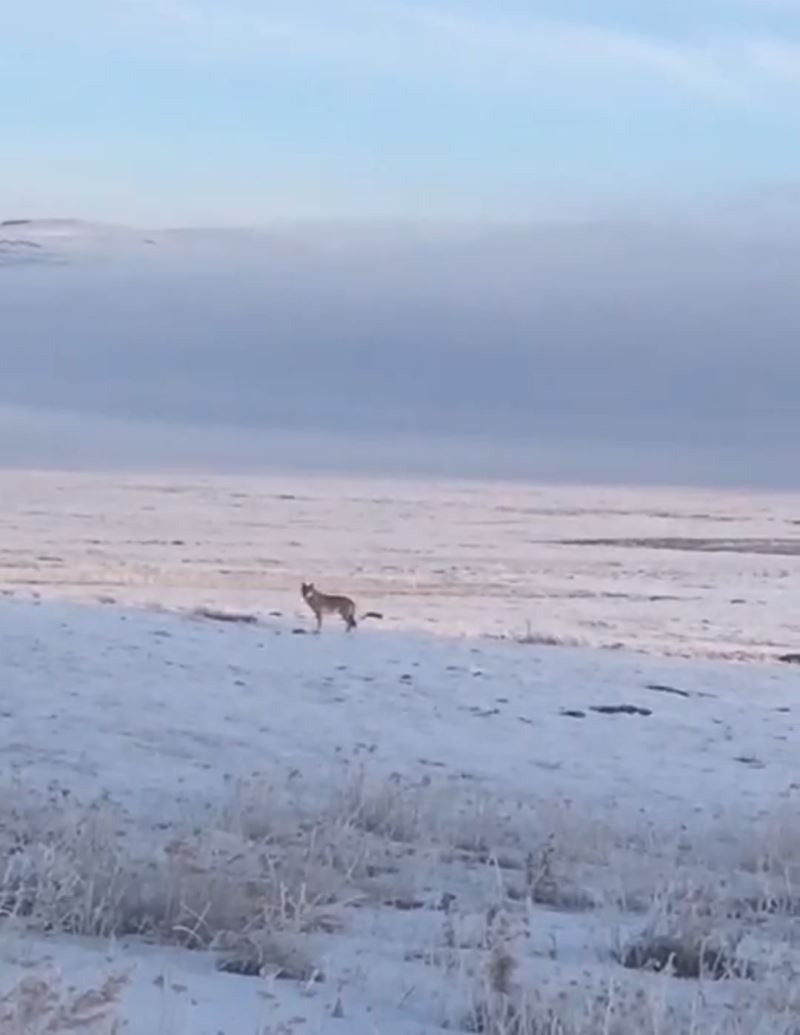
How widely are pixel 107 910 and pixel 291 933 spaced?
28.0 inches

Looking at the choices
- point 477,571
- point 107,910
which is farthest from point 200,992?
point 477,571

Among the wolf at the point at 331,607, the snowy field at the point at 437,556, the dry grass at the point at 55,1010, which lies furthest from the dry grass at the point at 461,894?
the snowy field at the point at 437,556

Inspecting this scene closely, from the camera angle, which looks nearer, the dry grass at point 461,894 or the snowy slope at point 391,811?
the dry grass at point 461,894

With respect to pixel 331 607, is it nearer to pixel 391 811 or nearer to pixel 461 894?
pixel 391 811

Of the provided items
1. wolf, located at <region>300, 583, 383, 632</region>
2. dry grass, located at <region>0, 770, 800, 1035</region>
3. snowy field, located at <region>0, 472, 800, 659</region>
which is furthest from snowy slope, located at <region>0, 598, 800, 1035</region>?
snowy field, located at <region>0, 472, 800, 659</region>

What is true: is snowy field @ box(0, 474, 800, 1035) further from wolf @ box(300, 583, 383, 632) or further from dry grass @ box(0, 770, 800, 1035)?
wolf @ box(300, 583, 383, 632)

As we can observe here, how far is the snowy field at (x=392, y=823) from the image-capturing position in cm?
604

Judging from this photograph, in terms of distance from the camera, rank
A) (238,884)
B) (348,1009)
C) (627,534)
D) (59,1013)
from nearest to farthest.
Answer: (59,1013), (348,1009), (238,884), (627,534)

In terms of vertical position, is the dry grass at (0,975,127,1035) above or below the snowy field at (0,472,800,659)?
above

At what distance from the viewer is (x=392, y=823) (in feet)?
33.4

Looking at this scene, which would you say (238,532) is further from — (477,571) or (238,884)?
(238,884)

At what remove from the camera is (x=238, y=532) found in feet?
198

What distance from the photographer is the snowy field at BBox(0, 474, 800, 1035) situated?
604 centimetres

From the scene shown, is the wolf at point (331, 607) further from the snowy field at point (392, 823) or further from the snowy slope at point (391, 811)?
the snowy slope at point (391, 811)
